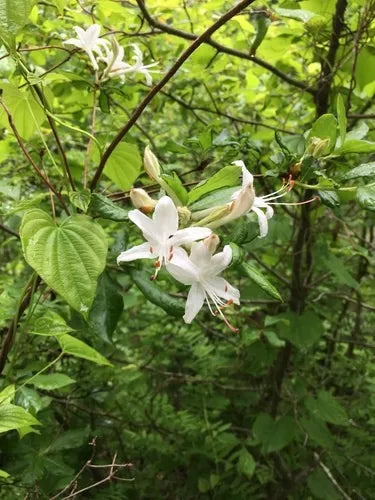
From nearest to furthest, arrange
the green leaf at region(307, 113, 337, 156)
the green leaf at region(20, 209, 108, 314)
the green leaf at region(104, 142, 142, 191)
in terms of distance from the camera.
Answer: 1. the green leaf at region(20, 209, 108, 314)
2. the green leaf at region(307, 113, 337, 156)
3. the green leaf at region(104, 142, 142, 191)

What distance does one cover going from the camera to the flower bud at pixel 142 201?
0.64m

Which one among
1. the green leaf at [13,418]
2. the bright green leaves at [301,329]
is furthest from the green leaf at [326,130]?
the bright green leaves at [301,329]

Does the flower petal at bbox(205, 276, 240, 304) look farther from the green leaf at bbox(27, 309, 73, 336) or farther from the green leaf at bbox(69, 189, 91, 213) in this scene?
the green leaf at bbox(27, 309, 73, 336)

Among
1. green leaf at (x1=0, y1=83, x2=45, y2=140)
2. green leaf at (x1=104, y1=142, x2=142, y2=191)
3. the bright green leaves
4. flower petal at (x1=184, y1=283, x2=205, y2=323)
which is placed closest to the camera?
flower petal at (x1=184, y1=283, x2=205, y2=323)

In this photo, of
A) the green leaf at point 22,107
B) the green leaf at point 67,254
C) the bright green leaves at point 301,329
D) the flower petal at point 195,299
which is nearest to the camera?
the green leaf at point 67,254

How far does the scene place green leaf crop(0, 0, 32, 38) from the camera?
0.57 m

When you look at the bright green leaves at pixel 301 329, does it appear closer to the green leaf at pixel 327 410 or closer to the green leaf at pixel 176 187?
the green leaf at pixel 327 410

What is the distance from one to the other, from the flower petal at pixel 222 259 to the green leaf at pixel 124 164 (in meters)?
0.46

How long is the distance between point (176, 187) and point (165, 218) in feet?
0.19

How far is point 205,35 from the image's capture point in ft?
2.40

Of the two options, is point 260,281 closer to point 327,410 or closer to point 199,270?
point 199,270

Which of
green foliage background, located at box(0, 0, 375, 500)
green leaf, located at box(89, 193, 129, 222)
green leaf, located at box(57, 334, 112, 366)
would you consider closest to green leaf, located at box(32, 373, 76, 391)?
green foliage background, located at box(0, 0, 375, 500)

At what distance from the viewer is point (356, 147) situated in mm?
742

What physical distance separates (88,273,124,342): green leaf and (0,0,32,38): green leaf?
372 millimetres
